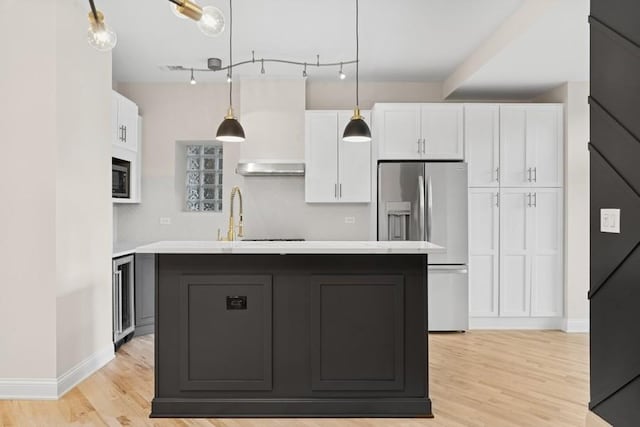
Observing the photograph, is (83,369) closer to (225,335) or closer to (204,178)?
(225,335)

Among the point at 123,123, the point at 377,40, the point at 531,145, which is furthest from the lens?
the point at 531,145

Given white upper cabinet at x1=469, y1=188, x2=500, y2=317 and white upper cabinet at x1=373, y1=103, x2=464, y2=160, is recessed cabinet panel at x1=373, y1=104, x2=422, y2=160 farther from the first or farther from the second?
white upper cabinet at x1=469, y1=188, x2=500, y2=317

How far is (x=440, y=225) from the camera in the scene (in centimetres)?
475

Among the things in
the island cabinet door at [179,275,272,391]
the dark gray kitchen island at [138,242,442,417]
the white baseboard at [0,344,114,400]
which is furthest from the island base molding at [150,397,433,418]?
the white baseboard at [0,344,114,400]

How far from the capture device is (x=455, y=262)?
477cm

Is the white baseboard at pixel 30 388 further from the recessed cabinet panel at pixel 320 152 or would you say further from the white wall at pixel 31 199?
the recessed cabinet panel at pixel 320 152

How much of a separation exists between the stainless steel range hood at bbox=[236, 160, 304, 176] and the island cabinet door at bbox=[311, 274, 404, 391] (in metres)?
2.36

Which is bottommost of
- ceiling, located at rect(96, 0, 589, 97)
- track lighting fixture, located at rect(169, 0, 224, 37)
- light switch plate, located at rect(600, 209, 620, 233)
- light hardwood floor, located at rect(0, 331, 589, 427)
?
light hardwood floor, located at rect(0, 331, 589, 427)

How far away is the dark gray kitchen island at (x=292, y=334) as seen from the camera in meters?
2.78

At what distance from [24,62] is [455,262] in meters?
4.00

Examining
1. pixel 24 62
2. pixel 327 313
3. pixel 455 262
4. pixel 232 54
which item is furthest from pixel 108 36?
pixel 455 262

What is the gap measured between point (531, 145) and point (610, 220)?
110 inches

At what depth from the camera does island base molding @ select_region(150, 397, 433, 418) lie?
9.07ft

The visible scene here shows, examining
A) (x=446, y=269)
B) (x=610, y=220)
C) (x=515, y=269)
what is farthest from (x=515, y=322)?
(x=610, y=220)
